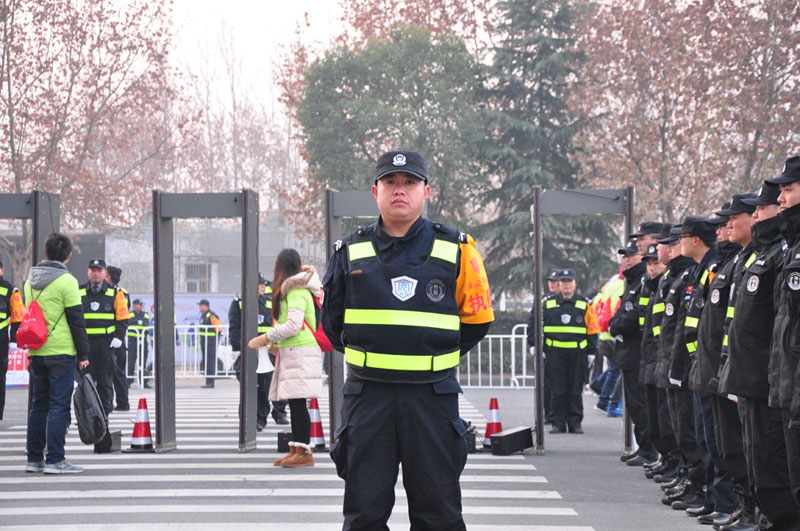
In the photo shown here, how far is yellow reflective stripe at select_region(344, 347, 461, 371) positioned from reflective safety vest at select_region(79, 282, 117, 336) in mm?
11055

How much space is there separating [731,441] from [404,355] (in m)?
3.32

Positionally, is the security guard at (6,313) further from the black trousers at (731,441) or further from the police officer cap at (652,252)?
the black trousers at (731,441)

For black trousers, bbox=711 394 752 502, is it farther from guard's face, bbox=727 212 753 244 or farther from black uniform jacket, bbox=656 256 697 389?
black uniform jacket, bbox=656 256 697 389

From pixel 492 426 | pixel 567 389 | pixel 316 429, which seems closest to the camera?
pixel 316 429

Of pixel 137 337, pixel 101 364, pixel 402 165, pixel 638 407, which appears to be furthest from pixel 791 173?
pixel 137 337

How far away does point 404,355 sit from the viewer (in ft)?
16.0

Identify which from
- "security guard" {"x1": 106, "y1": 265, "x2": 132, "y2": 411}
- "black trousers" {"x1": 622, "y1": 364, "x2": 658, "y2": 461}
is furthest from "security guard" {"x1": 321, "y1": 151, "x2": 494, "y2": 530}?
"security guard" {"x1": 106, "y1": 265, "x2": 132, "y2": 411}

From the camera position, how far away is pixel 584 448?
12805 mm

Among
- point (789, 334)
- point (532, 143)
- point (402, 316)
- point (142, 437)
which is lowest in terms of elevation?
point (142, 437)

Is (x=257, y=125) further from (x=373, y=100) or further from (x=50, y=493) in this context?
(x=50, y=493)

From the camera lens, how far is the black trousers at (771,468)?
641 cm

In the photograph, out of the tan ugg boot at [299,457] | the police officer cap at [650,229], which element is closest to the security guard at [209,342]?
the tan ugg boot at [299,457]

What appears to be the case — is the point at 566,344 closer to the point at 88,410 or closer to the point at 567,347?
the point at 567,347

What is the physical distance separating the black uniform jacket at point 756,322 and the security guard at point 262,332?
8659 millimetres
